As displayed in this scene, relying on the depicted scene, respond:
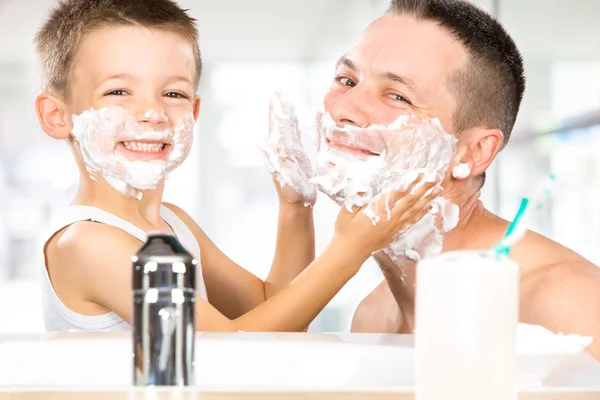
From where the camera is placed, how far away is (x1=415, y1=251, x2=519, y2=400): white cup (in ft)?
1.80

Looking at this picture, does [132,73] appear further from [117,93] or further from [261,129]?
[261,129]

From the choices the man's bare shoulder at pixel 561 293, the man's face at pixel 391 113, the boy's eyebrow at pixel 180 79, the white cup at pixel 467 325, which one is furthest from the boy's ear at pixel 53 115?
the white cup at pixel 467 325

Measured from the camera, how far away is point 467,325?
1.82ft

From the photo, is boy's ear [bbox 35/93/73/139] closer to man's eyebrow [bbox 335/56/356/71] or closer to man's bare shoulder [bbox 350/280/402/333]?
man's eyebrow [bbox 335/56/356/71]

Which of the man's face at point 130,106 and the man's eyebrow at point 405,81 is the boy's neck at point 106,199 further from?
the man's eyebrow at point 405,81

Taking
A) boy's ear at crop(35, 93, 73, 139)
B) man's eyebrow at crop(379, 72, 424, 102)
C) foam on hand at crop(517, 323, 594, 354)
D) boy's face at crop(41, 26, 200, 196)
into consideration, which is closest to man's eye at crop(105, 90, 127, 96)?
boy's face at crop(41, 26, 200, 196)

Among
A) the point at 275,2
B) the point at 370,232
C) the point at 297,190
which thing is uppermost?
the point at 275,2

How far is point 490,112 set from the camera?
1441mm

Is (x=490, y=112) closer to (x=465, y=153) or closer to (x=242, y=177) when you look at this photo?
(x=465, y=153)

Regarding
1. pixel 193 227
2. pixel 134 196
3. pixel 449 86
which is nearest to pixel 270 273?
pixel 193 227

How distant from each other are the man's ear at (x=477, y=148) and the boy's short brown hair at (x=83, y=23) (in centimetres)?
54

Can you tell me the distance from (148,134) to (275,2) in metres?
2.23

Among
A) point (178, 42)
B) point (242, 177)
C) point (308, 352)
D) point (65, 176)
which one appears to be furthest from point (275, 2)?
point (308, 352)

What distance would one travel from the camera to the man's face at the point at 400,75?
137cm
